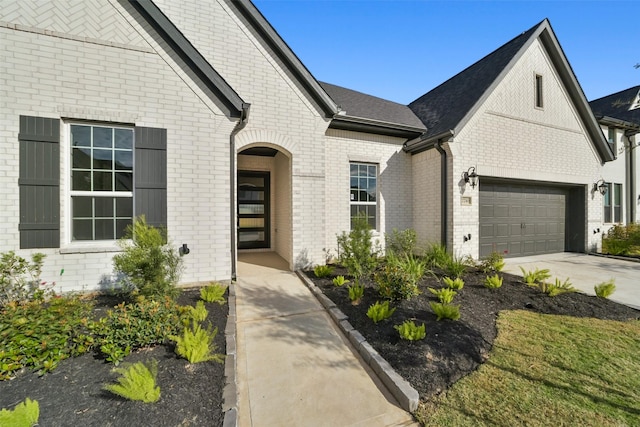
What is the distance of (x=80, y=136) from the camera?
486cm

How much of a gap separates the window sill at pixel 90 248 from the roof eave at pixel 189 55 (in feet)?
11.6

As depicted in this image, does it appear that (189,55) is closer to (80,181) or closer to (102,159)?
(102,159)

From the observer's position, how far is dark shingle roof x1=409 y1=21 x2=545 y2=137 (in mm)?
7988

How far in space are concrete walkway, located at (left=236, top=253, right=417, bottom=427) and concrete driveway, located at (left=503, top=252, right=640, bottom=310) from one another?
566cm

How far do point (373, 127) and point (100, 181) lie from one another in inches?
286

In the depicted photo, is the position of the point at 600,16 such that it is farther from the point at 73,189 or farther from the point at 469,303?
the point at 73,189

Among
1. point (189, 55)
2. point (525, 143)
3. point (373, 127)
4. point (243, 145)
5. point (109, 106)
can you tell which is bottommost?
point (243, 145)

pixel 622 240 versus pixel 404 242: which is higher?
pixel 404 242

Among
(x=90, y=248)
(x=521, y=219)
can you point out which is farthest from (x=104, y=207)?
(x=521, y=219)

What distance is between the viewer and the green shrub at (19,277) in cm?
406

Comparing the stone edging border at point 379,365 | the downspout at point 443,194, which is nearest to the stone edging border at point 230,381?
the stone edging border at point 379,365

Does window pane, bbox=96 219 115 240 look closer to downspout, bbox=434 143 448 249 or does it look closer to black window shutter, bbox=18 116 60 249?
black window shutter, bbox=18 116 60 249

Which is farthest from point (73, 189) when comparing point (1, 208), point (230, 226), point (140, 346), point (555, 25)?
point (555, 25)

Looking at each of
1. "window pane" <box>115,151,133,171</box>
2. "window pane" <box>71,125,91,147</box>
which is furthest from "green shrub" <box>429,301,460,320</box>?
"window pane" <box>71,125,91,147</box>
